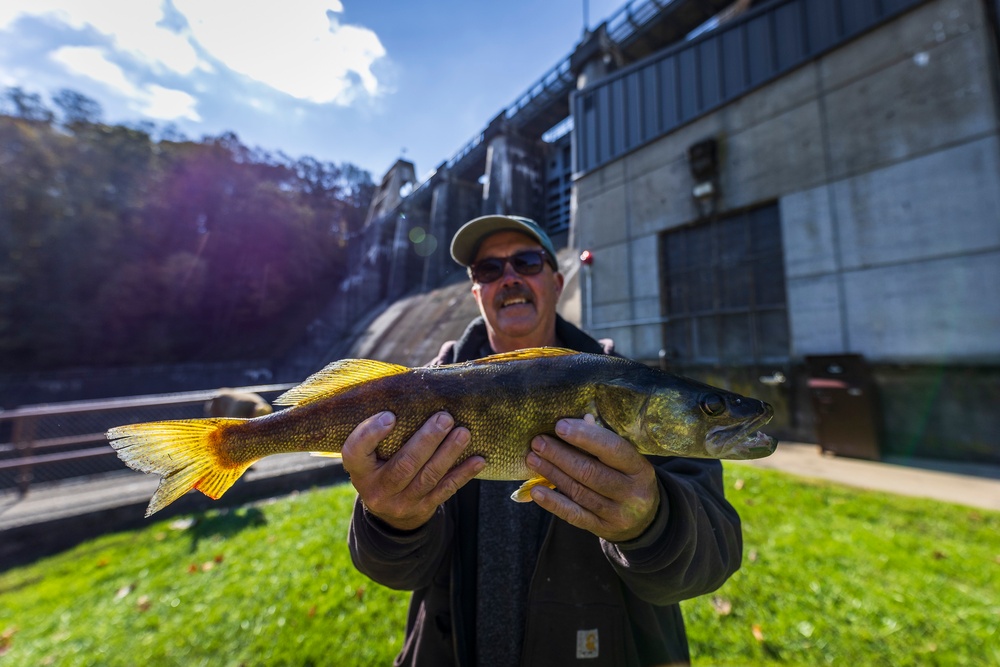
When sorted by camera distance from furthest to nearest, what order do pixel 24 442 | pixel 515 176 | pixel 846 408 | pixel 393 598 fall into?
pixel 515 176 → pixel 846 408 → pixel 24 442 → pixel 393 598

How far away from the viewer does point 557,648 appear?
1.60 m

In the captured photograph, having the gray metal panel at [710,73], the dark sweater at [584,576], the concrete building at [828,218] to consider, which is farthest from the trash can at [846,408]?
the gray metal panel at [710,73]

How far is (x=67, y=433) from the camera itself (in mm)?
10289

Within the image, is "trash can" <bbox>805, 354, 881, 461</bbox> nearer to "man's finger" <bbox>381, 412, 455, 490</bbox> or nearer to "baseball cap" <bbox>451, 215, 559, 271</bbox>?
"baseball cap" <bbox>451, 215, 559, 271</bbox>

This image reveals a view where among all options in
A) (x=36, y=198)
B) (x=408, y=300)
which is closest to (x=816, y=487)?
(x=408, y=300)

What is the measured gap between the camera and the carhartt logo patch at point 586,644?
1.61 m

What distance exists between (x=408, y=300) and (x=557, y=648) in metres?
24.6

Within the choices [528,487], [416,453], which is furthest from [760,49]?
[416,453]

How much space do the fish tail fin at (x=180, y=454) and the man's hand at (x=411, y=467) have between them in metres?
0.47

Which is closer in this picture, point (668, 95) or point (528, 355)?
point (528, 355)

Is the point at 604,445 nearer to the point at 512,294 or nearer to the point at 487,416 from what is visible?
the point at 487,416

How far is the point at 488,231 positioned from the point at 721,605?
3.28m

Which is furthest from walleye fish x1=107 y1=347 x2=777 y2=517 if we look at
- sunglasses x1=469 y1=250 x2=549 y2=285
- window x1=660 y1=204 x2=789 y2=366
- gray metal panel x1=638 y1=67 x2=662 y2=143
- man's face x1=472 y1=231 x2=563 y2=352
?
gray metal panel x1=638 y1=67 x2=662 y2=143

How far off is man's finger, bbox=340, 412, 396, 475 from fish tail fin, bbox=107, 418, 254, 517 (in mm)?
421
